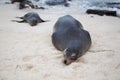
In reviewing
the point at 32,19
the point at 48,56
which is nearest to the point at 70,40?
the point at 48,56

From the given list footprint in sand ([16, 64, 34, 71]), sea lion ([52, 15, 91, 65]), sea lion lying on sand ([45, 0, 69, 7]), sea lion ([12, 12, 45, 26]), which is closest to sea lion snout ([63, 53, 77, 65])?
sea lion ([52, 15, 91, 65])

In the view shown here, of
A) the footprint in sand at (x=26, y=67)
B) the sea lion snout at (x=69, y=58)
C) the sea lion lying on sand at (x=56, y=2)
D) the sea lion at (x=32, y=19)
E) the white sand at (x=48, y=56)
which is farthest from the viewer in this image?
the sea lion lying on sand at (x=56, y=2)

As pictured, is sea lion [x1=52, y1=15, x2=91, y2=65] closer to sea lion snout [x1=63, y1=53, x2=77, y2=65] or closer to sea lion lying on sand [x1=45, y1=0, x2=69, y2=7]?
sea lion snout [x1=63, y1=53, x2=77, y2=65]

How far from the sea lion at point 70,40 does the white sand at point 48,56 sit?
112 millimetres

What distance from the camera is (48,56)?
4.96 meters

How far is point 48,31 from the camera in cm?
679

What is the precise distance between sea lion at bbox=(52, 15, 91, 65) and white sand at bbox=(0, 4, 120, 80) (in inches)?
4.4

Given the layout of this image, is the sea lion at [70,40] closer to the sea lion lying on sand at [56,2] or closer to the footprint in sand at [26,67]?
the footprint in sand at [26,67]

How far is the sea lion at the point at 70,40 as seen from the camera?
15.4 ft

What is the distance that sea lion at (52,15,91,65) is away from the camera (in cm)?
468

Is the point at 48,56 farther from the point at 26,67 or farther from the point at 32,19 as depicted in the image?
the point at 32,19

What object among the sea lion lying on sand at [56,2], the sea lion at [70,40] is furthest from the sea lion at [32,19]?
the sea lion lying on sand at [56,2]

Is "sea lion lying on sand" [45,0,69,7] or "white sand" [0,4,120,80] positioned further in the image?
"sea lion lying on sand" [45,0,69,7]

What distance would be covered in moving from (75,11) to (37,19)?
8.34ft
